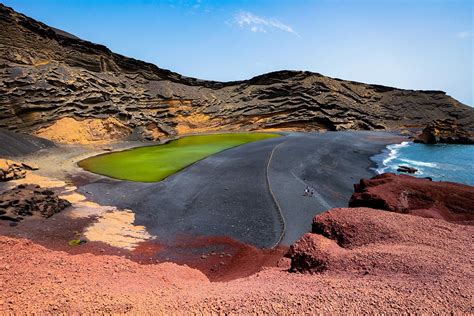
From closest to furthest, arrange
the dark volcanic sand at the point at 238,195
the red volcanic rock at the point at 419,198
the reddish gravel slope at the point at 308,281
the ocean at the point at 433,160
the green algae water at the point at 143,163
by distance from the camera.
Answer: the reddish gravel slope at the point at 308,281 < the red volcanic rock at the point at 419,198 < the dark volcanic sand at the point at 238,195 < the green algae water at the point at 143,163 < the ocean at the point at 433,160

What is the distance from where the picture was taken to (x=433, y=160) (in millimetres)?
33781

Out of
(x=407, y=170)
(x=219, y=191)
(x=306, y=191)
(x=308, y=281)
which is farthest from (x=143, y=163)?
(x=308, y=281)

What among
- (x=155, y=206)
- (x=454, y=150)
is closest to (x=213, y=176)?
(x=155, y=206)

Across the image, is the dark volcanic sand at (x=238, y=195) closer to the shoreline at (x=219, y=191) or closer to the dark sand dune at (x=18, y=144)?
the shoreline at (x=219, y=191)

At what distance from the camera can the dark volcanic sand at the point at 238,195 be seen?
14.5m

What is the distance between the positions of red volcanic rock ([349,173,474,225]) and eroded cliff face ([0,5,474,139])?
34.2 m

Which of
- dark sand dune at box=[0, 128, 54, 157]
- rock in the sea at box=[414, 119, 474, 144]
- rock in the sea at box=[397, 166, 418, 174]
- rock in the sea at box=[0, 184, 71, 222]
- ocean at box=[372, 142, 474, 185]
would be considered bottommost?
rock in the sea at box=[0, 184, 71, 222]

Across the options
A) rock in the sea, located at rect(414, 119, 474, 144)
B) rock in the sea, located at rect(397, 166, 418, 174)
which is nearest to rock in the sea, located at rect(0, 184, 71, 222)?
rock in the sea, located at rect(397, 166, 418, 174)

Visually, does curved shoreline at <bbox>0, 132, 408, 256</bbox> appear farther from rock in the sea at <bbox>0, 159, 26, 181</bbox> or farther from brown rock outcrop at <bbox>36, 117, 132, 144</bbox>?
brown rock outcrop at <bbox>36, 117, 132, 144</bbox>

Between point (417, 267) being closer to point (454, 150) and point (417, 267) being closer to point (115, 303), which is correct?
point (115, 303)

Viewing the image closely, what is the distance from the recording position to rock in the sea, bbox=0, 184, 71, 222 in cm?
1405

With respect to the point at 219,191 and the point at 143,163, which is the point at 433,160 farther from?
the point at 143,163

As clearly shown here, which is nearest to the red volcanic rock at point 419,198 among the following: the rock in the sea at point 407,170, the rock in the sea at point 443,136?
the rock in the sea at point 407,170

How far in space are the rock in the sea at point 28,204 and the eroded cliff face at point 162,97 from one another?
22.8 meters
